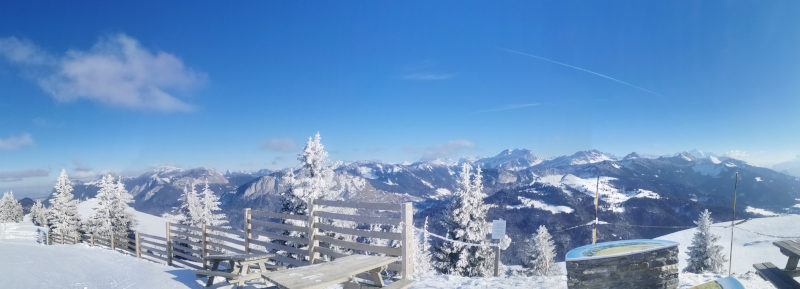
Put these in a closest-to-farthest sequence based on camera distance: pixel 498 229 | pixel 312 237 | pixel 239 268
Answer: pixel 239 268, pixel 312 237, pixel 498 229

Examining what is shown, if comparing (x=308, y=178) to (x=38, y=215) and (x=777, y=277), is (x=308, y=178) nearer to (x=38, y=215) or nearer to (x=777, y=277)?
(x=777, y=277)

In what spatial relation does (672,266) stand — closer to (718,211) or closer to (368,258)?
(368,258)

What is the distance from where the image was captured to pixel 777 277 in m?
4.77

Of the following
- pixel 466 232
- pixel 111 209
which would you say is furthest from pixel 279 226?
pixel 111 209

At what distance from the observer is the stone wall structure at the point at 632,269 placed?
14.9 feet

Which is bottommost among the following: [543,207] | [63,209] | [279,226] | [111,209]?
[543,207]

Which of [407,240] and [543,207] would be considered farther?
[543,207]

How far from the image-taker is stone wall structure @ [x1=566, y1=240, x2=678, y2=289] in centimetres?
455

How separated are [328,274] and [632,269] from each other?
13.1 ft

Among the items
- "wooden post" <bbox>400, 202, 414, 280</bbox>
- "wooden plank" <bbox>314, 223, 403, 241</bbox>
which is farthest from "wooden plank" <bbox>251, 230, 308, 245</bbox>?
"wooden post" <bbox>400, 202, 414, 280</bbox>

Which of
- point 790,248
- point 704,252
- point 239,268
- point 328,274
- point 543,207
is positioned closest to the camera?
point 328,274

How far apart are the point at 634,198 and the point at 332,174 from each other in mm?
215816

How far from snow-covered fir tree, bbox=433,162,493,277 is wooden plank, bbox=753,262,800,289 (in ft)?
53.8

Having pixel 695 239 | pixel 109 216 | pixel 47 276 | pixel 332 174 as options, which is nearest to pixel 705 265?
pixel 695 239
